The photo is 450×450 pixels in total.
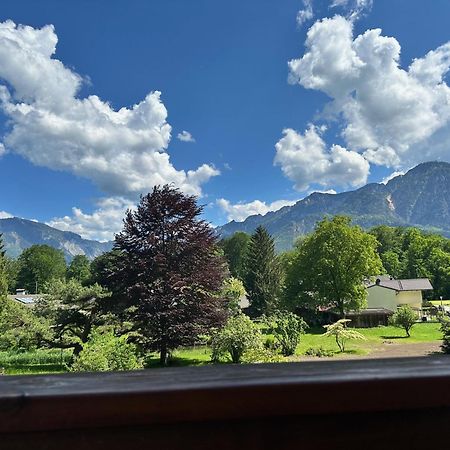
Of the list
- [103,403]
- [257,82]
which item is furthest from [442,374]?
[257,82]

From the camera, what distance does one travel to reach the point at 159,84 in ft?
353

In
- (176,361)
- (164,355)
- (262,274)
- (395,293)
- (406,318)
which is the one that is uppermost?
(262,274)

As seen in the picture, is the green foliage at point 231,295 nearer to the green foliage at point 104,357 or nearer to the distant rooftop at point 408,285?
the green foliage at point 104,357

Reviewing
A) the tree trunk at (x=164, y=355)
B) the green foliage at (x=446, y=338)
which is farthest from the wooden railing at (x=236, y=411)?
the tree trunk at (x=164, y=355)

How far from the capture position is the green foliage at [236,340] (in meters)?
18.8

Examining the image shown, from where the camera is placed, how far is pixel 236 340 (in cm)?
1891

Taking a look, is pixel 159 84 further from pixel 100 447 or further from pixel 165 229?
pixel 100 447

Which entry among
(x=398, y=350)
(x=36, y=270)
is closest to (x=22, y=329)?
(x=398, y=350)

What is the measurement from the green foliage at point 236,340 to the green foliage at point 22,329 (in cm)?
814

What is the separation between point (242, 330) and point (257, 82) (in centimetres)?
4563

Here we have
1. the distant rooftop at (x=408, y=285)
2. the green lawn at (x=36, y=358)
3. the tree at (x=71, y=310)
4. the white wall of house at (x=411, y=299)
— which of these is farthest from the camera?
the white wall of house at (x=411, y=299)

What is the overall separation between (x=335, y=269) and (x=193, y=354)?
16900 millimetres

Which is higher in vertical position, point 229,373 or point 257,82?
point 257,82

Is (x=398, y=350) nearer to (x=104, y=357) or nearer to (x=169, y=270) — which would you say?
(x=169, y=270)
